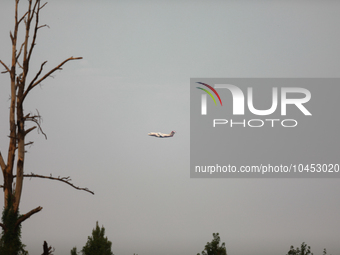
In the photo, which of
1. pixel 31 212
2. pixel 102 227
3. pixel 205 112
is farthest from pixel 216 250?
pixel 31 212

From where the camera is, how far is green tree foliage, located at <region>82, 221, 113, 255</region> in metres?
18.4

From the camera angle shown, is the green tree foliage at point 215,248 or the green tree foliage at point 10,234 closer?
the green tree foliage at point 10,234

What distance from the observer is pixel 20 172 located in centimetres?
1071

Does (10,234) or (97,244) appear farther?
(97,244)

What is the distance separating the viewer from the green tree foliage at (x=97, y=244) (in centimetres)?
1839

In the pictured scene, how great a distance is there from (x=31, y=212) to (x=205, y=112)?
20109mm

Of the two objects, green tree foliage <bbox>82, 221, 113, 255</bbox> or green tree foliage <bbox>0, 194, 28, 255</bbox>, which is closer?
green tree foliage <bbox>0, 194, 28, 255</bbox>

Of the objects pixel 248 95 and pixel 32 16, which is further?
pixel 248 95

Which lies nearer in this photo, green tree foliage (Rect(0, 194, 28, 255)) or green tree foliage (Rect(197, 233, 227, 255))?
green tree foliage (Rect(0, 194, 28, 255))

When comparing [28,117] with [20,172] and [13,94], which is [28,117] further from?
[20,172]

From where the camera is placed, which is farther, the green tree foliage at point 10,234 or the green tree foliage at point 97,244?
the green tree foliage at point 97,244

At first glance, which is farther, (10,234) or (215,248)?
(215,248)

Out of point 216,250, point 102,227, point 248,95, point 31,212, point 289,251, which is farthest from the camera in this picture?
point 248,95

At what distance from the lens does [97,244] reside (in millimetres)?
18609
